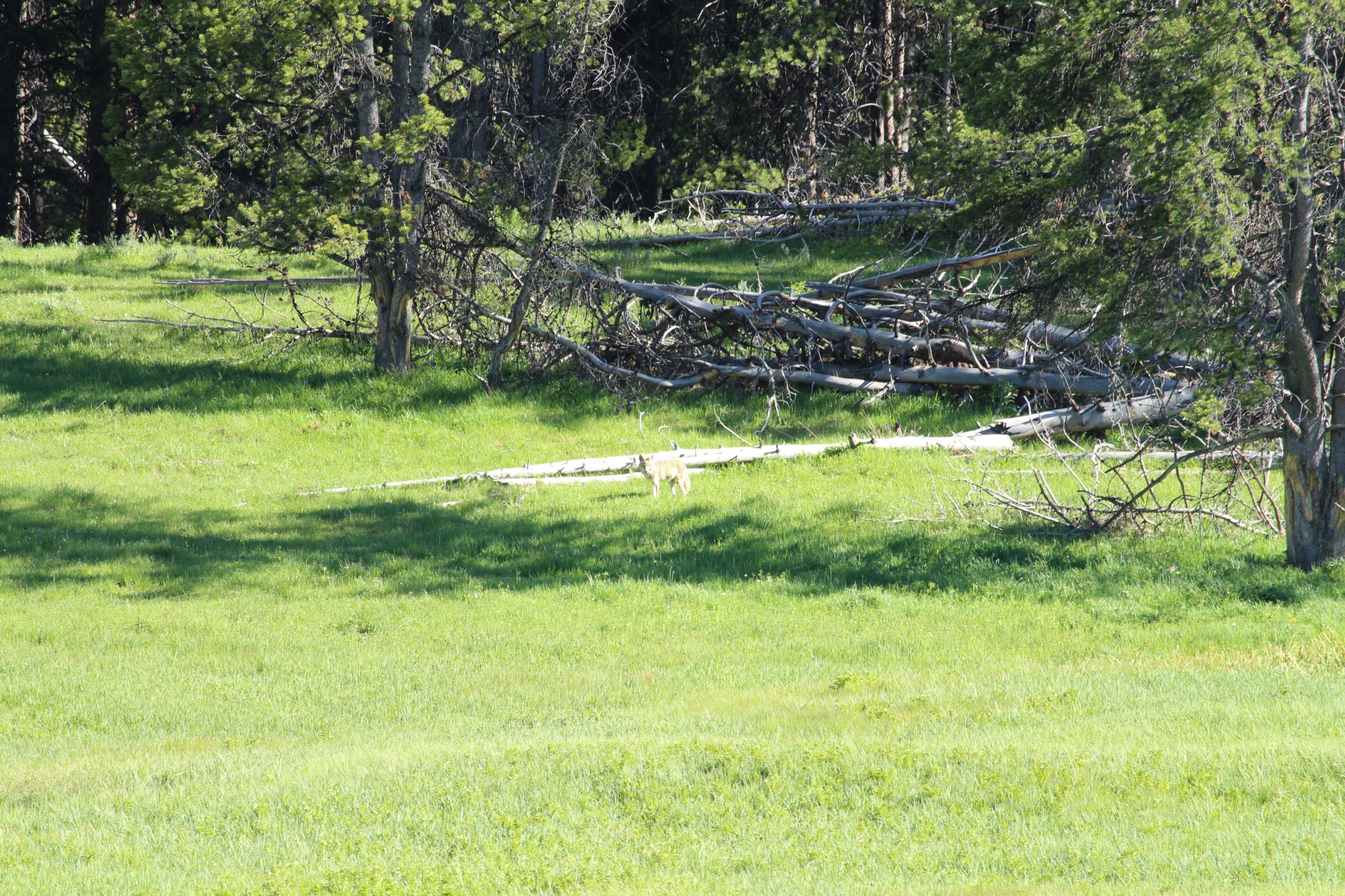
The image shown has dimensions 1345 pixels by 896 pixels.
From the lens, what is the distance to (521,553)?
1382 cm

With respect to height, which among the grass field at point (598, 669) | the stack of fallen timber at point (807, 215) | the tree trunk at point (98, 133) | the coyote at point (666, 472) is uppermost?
the tree trunk at point (98, 133)

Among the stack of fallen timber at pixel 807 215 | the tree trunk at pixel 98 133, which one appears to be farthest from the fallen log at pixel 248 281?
the stack of fallen timber at pixel 807 215

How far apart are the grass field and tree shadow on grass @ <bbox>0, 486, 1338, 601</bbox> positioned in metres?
0.05

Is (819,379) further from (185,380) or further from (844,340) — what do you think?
(185,380)

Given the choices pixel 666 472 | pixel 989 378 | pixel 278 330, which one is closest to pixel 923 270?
pixel 989 378

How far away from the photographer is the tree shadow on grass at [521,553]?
12555 millimetres

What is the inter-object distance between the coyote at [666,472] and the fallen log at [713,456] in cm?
40

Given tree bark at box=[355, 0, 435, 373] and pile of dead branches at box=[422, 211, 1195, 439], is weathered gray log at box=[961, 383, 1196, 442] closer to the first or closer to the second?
pile of dead branches at box=[422, 211, 1195, 439]

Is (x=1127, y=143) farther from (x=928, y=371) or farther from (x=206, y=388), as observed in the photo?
(x=206, y=388)

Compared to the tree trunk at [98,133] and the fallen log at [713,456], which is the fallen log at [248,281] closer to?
the tree trunk at [98,133]

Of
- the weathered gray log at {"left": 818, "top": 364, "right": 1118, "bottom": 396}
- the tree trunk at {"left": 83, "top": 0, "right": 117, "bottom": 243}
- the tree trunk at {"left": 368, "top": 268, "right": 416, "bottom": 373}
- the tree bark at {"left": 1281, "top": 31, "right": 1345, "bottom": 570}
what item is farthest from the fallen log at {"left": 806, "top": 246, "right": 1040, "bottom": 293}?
the tree trunk at {"left": 83, "top": 0, "right": 117, "bottom": 243}

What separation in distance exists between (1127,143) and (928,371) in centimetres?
852

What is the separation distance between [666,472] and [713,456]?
5.40ft

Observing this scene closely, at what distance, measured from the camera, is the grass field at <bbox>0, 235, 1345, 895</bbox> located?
612 centimetres
